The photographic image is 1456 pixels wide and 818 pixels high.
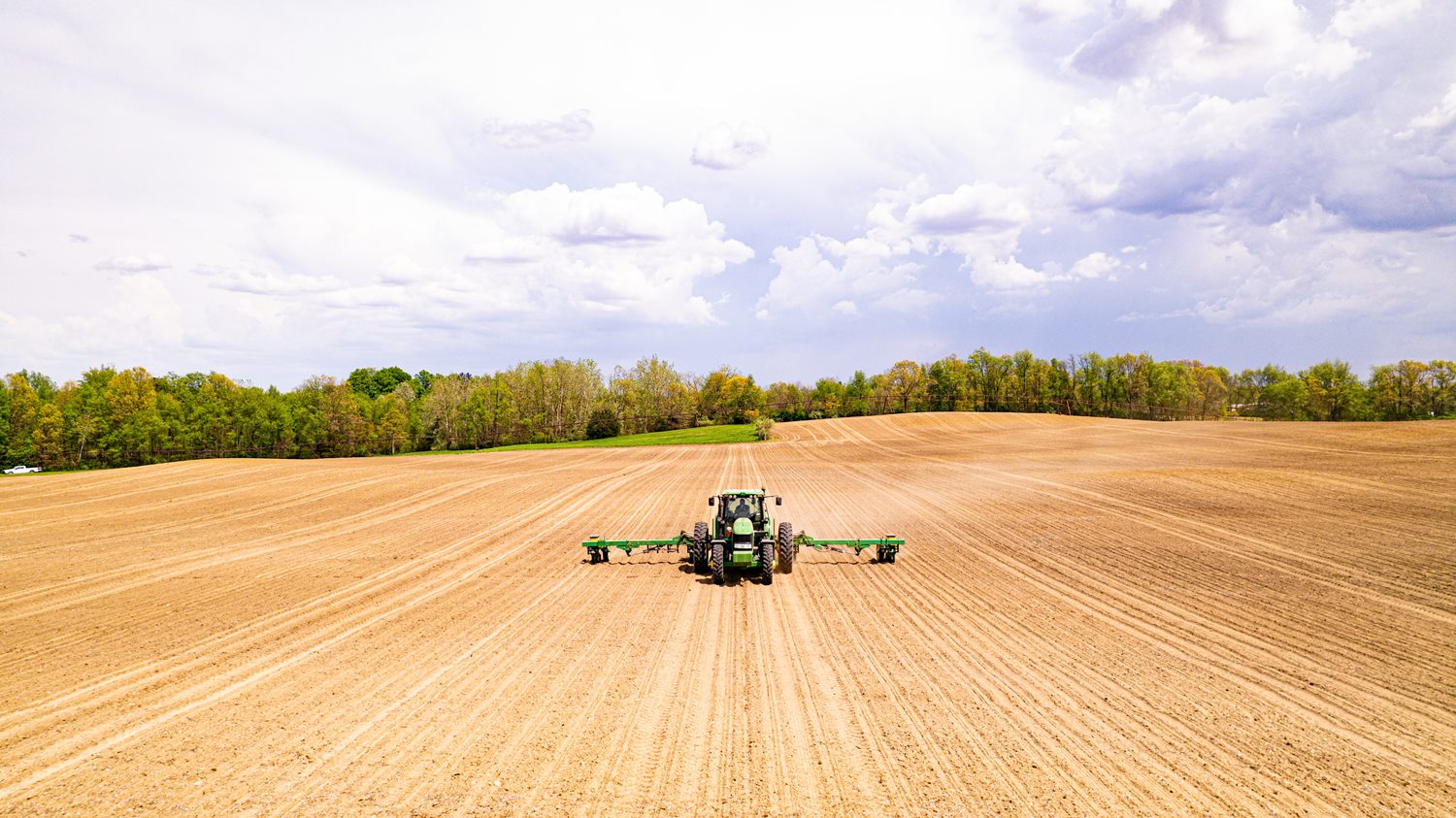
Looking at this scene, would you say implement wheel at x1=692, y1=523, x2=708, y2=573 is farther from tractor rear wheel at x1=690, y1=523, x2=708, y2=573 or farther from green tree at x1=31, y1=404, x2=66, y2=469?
green tree at x1=31, y1=404, x2=66, y2=469

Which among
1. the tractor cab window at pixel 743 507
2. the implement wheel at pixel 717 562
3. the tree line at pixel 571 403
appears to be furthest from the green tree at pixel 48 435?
the implement wheel at pixel 717 562

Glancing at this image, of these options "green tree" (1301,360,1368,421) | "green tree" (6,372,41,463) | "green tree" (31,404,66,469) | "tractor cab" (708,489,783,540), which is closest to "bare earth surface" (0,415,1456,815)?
"tractor cab" (708,489,783,540)

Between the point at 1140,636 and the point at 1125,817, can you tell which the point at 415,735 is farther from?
the point at 1140,636

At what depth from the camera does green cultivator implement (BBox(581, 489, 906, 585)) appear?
15125 millimetres

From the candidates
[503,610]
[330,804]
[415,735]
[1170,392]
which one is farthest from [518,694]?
[1170,392]

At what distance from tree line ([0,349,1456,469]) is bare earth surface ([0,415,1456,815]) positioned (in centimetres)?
5687

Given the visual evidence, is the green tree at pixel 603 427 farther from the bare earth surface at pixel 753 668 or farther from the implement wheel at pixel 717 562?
the implement wheel at pixel 717 562

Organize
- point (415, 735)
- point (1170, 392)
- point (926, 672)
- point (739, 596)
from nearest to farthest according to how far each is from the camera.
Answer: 1. point (415, 735)
2. point (926, 672)
3. point (739, 596)
4. point (1170, 392)

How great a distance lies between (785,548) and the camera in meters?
16.1

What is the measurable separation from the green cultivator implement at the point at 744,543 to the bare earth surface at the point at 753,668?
0.54 meters

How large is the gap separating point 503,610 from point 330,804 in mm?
6711

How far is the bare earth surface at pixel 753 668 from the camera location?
7.18 metres

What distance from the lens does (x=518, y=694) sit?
9.42 metres

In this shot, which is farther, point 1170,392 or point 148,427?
point 1170,392
